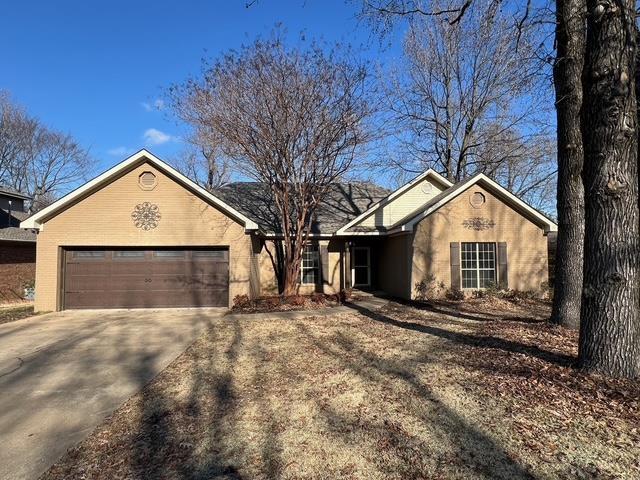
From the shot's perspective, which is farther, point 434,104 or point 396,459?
point 434,104

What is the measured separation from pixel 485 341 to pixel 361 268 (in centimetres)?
1174

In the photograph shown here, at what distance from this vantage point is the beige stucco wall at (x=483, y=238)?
15242mm

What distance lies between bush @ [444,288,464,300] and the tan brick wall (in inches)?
735

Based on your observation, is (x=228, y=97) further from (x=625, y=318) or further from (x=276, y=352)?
(x=625, y=318)

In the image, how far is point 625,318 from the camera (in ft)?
17.0

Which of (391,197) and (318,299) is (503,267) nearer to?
(391,197)

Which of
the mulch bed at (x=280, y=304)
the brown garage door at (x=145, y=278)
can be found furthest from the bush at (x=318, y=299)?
the brown garage door at (x=145, y=278)

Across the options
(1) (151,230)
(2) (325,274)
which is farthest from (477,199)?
(1) (151,230)

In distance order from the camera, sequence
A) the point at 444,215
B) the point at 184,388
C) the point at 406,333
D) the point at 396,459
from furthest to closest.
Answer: the point at 444,215
the point at 406,333
the point at 184,388
the point at 396,459

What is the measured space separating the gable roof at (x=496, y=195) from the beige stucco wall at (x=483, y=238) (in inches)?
7.2

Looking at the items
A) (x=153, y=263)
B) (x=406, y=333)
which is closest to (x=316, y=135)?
(x=153, y=263)

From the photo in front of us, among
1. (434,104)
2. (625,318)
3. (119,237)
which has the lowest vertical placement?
(625,318)

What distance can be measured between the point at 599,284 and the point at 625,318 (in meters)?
0.49

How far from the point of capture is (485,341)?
7789mm
